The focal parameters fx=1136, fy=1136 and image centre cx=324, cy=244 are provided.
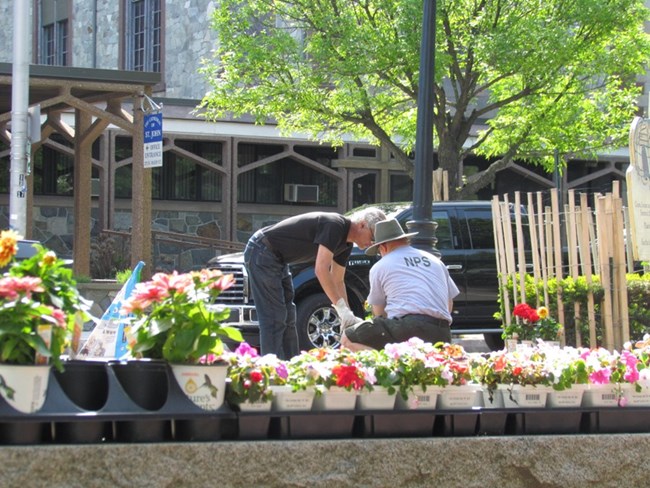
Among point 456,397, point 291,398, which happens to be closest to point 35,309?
point 291,398

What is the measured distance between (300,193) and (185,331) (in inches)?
745

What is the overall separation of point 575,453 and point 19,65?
33.9ft

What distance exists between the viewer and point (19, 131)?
1362 cm

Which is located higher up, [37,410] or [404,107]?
[404,107]

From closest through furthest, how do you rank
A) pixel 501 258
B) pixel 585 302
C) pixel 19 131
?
pixel 585 302 < pixel 501 258 < pixel 19 131

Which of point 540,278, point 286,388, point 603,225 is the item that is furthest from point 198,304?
point 540,278

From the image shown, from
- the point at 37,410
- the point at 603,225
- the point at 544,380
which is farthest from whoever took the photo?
the point at 603,225

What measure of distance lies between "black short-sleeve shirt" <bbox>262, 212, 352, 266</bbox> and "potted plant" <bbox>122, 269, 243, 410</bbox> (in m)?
4.07

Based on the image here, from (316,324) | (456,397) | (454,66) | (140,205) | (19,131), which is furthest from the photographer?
(454,66)

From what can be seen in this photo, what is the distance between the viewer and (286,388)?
4.48 meters

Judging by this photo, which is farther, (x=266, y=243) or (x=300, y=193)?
(x=300, y=193)

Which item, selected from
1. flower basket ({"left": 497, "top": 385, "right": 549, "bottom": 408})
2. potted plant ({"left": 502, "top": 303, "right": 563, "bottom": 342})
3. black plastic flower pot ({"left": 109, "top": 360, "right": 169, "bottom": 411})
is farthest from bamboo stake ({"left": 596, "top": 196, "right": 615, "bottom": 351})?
black plastic flower pot ({"left": 109, "top": 360, "right": 169, "bottom": 411})

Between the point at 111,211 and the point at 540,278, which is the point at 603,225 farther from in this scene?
the point at 111,211

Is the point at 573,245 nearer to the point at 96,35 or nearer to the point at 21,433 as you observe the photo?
the point at 21,433
